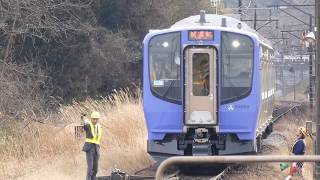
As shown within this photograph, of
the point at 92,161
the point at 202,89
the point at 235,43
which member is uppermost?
the point at 235,43

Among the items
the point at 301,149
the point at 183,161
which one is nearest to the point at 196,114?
the point at 301,149

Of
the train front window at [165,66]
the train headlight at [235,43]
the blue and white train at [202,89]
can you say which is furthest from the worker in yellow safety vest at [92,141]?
the train headlight at [235,43]

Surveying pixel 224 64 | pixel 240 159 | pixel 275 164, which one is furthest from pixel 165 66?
pixel 240 159

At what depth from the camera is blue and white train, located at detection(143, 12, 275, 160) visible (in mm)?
14133

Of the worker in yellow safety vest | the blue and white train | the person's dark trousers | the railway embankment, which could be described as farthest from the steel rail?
the railway embankment

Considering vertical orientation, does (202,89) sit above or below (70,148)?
above

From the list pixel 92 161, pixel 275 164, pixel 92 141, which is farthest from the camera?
pixel 275 164

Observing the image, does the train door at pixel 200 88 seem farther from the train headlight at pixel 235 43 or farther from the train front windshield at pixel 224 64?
the train headlight at pixel 235 43

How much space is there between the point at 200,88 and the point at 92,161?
2653 millimetres

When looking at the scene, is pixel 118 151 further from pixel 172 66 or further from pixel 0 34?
pixel 0 34

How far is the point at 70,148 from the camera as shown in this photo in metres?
17.8

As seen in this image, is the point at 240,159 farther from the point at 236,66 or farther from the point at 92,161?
the point at 236,66

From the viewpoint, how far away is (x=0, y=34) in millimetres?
23469

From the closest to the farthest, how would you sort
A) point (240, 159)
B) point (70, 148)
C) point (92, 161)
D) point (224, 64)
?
point (240, 159), point (92, 161), point (224, 64), point (70, 148)
